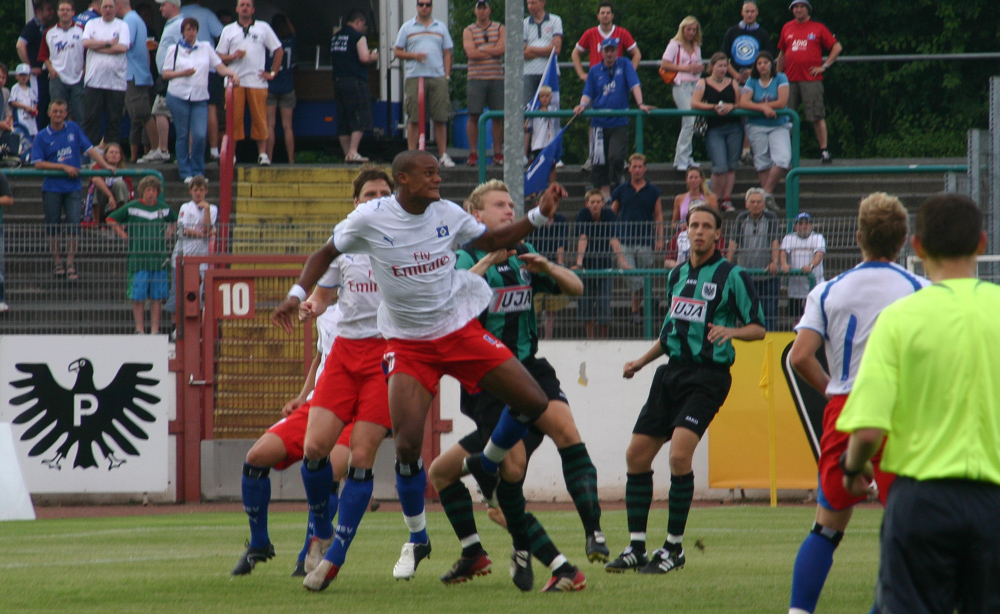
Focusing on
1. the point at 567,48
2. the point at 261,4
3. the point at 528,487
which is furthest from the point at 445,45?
the point at 567,48

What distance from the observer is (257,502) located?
7.00 metres

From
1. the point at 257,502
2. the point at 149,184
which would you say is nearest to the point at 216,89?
the point at 149,184

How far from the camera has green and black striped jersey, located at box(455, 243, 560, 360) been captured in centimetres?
732

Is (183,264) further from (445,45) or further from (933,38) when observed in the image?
(933,38)

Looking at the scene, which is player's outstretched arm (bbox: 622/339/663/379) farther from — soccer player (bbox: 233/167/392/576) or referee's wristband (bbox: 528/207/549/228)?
referee's wristband (bbox: 528/207/549/228)

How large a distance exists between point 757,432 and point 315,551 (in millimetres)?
6695

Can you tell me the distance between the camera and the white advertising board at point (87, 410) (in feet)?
42.2

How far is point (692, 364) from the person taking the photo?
739cm

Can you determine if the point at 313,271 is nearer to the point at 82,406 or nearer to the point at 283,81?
the point at 82,406

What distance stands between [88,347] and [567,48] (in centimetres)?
2857

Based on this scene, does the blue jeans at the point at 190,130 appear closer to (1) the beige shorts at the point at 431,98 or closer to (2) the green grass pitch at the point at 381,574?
(1) the beige shorts at the point at 431,98

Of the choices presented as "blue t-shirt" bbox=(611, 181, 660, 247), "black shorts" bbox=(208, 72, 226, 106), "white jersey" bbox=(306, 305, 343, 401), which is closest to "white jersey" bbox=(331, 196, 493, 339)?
"white jersey" bbox=(306, 305, 343, 401)

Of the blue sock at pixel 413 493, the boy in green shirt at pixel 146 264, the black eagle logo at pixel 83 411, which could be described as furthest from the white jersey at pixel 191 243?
the blue sock at pixel 413 493

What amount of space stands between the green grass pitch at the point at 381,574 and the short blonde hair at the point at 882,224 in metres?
1.72
